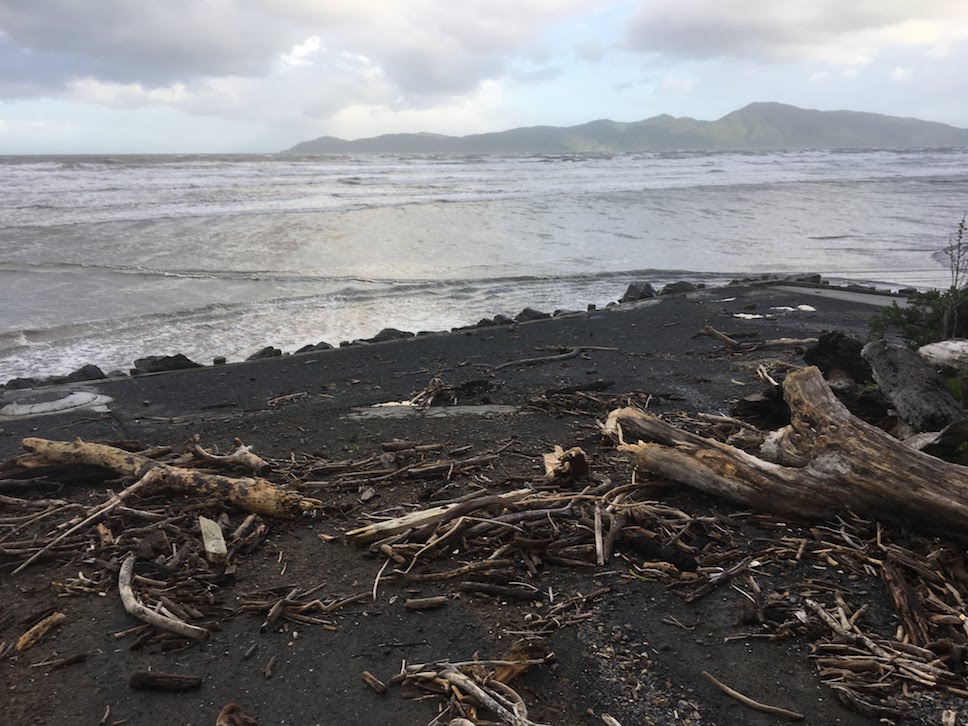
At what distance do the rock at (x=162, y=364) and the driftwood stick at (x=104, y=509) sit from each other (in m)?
5.40

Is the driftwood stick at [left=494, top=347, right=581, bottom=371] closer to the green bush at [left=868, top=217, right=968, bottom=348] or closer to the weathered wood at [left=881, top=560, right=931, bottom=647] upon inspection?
the green bush at [left=868, top=217, right=968, bottom=348]

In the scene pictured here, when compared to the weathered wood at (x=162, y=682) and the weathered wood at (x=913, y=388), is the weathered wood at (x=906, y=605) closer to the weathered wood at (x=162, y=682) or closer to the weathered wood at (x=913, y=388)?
the weathered wood at (x=913, y=388)

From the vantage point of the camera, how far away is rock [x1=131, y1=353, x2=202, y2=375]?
34.0 feet

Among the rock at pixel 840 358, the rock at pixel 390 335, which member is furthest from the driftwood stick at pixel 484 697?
the rock at pixel 390 335

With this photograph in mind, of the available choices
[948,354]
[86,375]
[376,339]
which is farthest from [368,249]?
[948,354]

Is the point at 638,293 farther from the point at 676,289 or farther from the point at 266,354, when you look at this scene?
the point at 266,354

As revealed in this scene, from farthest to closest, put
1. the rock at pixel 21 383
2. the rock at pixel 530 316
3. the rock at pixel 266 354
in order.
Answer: the rock at pixel 530 316 < the rock at pixel 266 354 < the rock at pixel 21 383

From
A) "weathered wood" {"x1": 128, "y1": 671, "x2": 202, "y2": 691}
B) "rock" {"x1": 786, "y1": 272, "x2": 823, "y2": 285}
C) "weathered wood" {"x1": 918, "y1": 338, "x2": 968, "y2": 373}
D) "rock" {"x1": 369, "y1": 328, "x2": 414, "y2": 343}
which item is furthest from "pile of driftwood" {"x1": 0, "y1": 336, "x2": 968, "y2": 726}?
"rock" {"x1": 786, "y1": 272, "x2": 823, "y2": 285}

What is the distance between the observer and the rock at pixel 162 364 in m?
10.4

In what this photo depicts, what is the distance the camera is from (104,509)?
5.05 metres

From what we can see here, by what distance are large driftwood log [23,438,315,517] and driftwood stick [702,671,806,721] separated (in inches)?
119

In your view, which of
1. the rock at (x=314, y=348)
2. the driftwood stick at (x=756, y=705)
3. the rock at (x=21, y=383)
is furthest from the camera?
the rock at (x=314, y=348)

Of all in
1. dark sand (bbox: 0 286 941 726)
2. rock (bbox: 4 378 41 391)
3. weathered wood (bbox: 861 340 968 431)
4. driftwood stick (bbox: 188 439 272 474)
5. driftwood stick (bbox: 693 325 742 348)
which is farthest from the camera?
driftwood stick (bbox: 693 325 742 348)

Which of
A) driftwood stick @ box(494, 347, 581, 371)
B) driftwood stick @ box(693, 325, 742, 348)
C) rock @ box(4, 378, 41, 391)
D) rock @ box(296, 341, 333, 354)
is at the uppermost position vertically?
driftwood stick @ box(693, 325, 742, 348)
